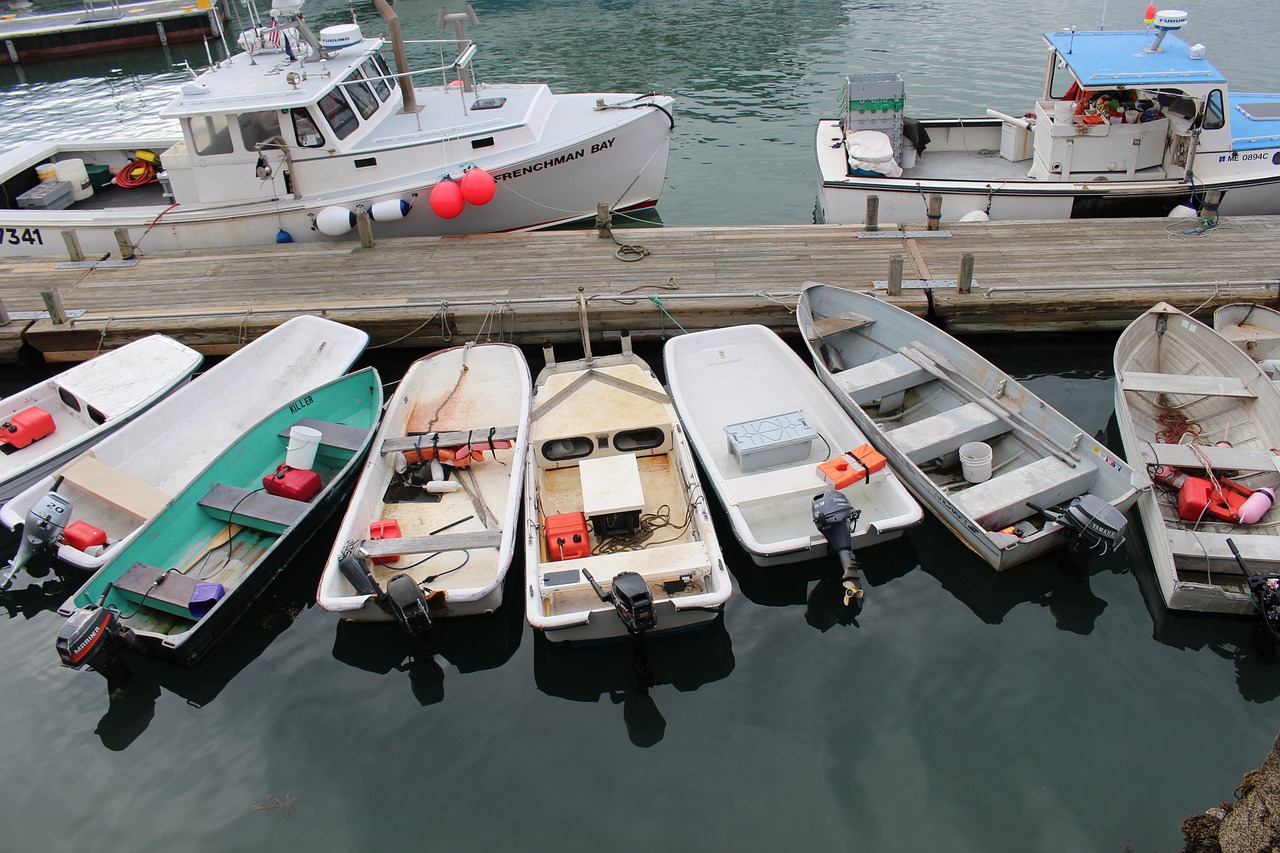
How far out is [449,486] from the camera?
28.5 ft

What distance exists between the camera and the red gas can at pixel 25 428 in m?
9.33

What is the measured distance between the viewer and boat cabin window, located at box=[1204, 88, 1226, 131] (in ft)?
40.5

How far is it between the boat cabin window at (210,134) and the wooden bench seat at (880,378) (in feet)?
33.0

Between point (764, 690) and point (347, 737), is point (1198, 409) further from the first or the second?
point (347, 737)

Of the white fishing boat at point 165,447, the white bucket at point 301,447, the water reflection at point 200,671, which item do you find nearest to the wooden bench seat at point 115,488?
the white fishing boat at point 165,447

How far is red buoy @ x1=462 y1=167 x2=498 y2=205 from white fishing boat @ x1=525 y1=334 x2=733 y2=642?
3917mm

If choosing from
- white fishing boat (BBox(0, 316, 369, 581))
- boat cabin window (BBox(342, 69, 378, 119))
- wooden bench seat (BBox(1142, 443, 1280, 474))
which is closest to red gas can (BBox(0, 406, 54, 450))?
white fishing boat (BBox(0, 316, 369, 581))

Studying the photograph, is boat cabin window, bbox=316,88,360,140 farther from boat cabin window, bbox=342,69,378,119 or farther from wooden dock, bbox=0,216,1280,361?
wooden dock, bbox=0,216,1280,361

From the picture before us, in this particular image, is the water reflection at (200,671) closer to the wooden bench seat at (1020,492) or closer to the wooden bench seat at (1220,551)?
the wooden bench seat at (1020,492)

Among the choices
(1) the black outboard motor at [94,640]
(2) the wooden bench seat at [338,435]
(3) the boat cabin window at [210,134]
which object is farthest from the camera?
(3) the boat cabin window at [210,134]

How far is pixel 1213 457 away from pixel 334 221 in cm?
1184

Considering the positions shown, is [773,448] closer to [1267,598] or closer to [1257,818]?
[1267,598]

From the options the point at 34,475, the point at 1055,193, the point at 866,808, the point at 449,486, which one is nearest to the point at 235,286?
the point at 34,475

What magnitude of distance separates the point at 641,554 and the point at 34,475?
6545mm
